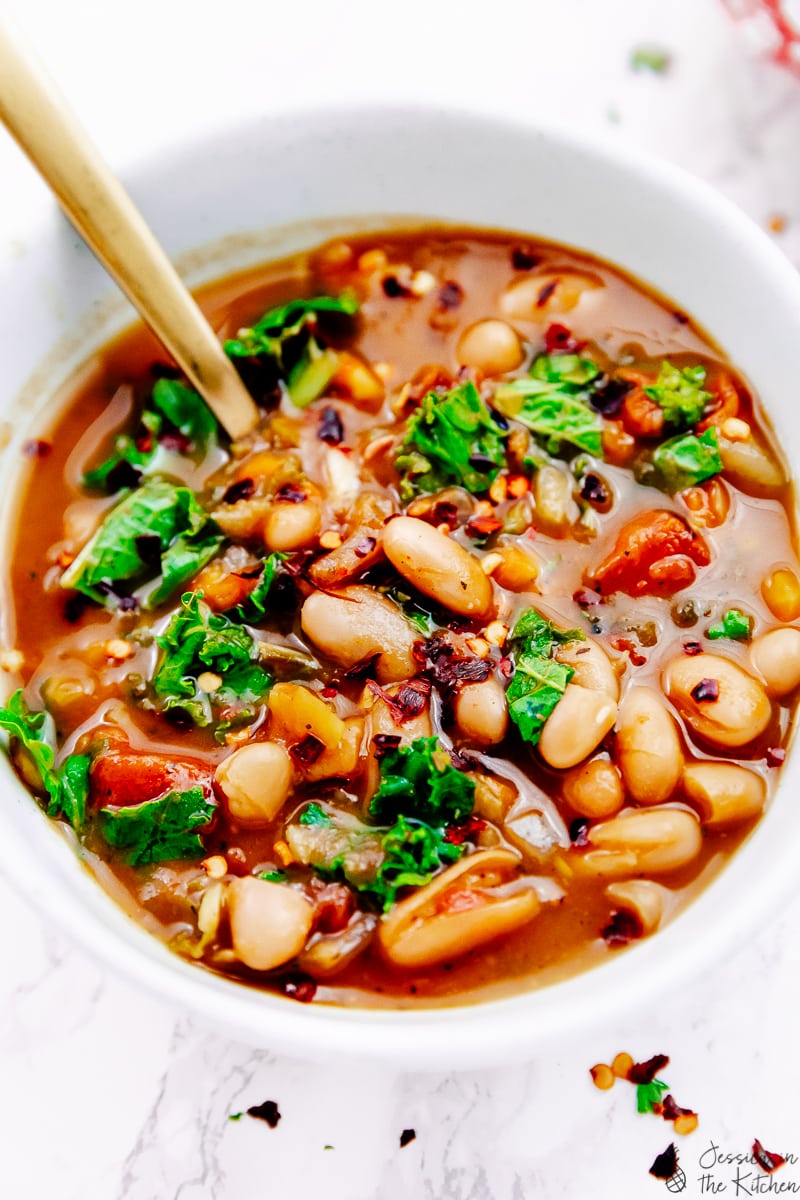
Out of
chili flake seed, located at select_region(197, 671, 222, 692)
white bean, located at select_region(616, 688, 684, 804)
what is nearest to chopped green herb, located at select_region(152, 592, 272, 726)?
chili flake seed, located at select_region(197, 671, 222, 692)

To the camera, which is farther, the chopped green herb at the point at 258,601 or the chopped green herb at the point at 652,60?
the chopped green herb at the point at 652,60

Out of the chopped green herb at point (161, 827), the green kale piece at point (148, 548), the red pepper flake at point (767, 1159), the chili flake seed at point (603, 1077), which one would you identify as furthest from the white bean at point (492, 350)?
the red pepper flake at point (767, 1159)

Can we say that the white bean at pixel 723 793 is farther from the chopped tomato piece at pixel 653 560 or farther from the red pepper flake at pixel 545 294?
the red pepper flake at pixel 545 294

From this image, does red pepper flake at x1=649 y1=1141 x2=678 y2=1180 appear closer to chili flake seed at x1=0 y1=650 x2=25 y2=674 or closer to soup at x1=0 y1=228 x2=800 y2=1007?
soup at x1=0 y1=228 x2=800 y2=1007

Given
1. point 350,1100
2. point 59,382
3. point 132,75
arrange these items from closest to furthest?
point 350,1100
point 59,382
point 132,75

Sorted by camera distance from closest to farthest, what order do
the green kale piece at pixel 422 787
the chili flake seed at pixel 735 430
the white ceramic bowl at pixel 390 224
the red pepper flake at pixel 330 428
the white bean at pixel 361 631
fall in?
the white ceramic bowl at pixel 390 224 < the green kale piece at pixel 422 787 < the white bean at pixel 361 631 < the chili flake seed at pixel 735 430 < the red pepper flake at pixel 330 428

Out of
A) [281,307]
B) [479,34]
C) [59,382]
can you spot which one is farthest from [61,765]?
[479,34]

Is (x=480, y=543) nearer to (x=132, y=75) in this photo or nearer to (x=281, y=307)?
(x=281, y=307)
